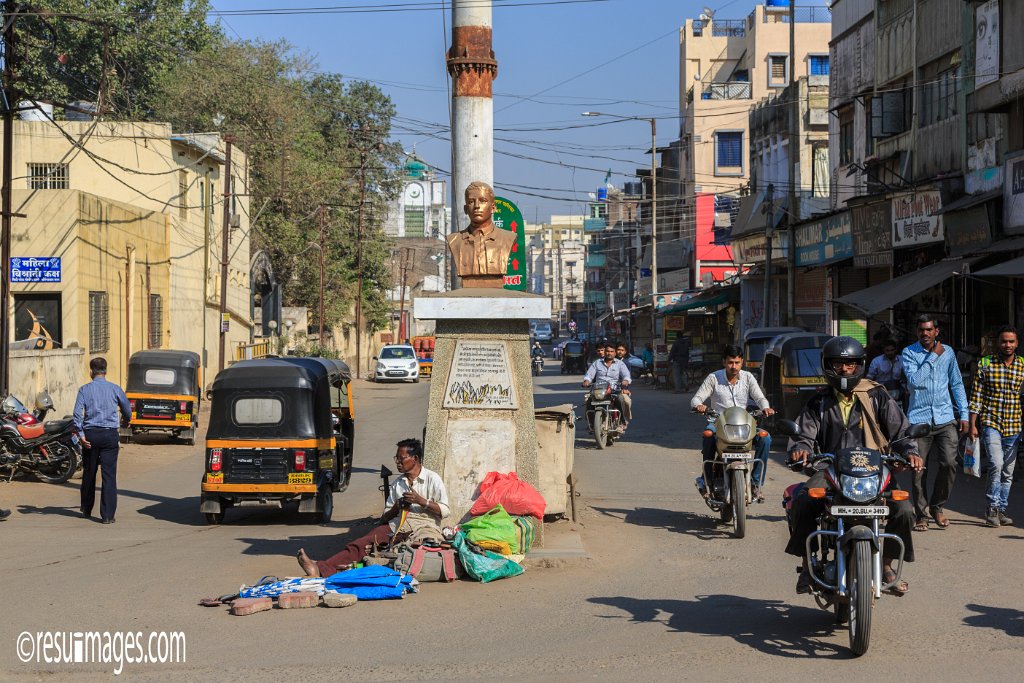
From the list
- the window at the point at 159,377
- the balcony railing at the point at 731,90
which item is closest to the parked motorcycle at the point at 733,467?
the window at the point at 159,377

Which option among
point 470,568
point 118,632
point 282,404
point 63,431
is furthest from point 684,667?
point 63,431

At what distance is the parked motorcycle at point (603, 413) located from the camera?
68.2ft

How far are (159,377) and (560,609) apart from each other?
17234mm

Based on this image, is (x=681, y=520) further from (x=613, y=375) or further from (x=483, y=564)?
(x=613, y=375)

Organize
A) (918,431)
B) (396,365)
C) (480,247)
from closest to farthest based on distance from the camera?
1. (918,431)
2. (480,247)
3. (396,365)

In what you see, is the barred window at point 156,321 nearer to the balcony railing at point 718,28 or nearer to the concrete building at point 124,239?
the concrete building at point 124,239

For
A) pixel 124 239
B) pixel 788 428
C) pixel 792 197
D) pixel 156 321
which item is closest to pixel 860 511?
pixel 788 428

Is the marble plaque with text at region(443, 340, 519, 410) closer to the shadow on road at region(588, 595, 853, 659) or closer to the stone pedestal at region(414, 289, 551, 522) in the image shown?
the stone pedestal at region(414, 289, 551, 522)

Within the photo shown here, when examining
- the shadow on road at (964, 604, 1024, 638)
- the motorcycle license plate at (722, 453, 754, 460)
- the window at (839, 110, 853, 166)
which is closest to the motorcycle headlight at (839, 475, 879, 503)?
the shadow on road at (964, 604, 1024, 638)

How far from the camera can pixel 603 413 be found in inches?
822

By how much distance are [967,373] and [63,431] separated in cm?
1424

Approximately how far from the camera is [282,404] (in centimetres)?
1359

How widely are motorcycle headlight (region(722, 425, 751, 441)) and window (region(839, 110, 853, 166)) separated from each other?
22.8 metres

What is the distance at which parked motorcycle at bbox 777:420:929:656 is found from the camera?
6.54 metres
